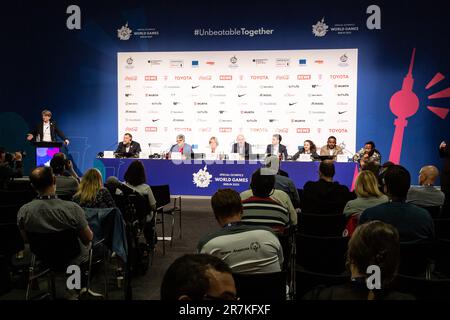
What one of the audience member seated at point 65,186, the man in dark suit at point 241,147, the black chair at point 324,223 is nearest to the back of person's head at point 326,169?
the black chair at point 324,223

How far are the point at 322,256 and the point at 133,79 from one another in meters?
8.24

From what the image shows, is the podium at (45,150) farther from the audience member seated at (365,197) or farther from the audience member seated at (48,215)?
the audience member seated at (365,197)

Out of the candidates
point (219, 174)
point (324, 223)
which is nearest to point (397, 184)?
point (324, 223)

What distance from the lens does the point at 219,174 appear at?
7676 mm

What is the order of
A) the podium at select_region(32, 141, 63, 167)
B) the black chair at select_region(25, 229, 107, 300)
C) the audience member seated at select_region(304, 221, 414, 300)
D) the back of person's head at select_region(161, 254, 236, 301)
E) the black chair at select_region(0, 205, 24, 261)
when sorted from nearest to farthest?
the back of person's head at select_region(161, 254, 236, 301) < the audience member seated at select_region(304, 221, 414, 300) < the black chair at select_region(25, 229, 107, 300) < the black chair at select_region(0, 205, 24, 261) < the podium at select_region(32, 141, 63, 167)

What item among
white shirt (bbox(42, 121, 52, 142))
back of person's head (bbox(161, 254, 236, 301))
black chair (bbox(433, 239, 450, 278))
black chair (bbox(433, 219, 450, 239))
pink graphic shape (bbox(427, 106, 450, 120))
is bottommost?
black chair (bbox(433, 239, 450, 278))

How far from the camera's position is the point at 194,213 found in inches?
306

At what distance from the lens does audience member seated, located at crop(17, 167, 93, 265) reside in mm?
3246

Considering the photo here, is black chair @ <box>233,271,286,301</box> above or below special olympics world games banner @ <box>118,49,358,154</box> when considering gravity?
below

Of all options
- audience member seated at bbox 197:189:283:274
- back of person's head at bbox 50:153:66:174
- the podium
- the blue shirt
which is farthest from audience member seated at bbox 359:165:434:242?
the podium

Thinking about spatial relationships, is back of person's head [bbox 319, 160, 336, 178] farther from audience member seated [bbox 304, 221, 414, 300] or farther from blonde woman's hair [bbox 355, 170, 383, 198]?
audience member seated [bbox 304, 221, 414, 300]

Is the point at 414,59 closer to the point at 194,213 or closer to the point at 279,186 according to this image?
the point at 194,213

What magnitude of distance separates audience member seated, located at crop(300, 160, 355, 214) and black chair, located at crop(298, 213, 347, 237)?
57 centimetres

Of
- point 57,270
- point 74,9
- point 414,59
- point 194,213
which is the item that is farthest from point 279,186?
point 74,9
